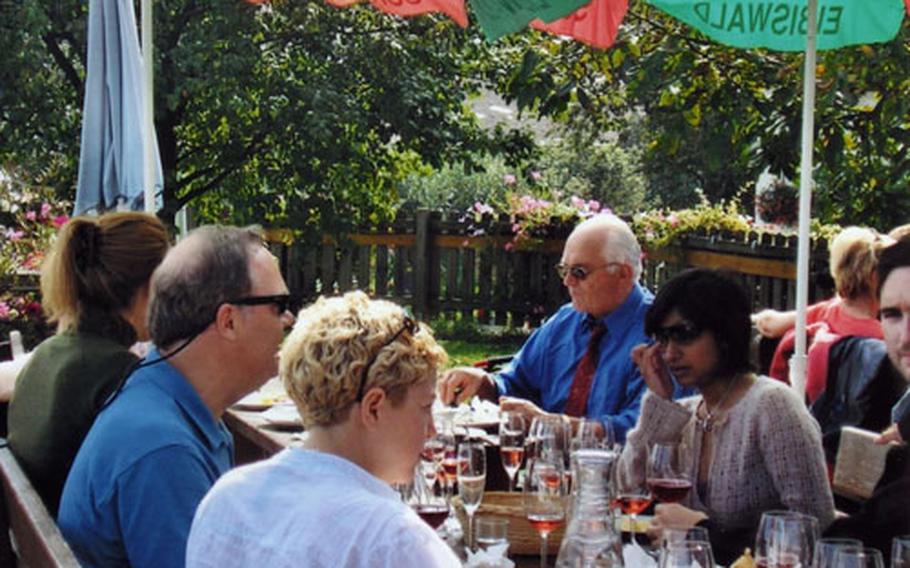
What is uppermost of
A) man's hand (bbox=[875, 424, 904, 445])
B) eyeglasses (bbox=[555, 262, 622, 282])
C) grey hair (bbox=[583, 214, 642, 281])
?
grey hair (bbox=[583, 214, 642, 281])

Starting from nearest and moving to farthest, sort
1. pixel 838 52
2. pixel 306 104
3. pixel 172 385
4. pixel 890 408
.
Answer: pixel 172 385
pixel 890 408
pixel 838 52
pixel 306 104

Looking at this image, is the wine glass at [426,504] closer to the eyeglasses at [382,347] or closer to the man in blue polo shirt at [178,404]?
the man in blue polo shirt at [178,404]

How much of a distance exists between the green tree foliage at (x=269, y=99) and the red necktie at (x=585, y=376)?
18.4 ft

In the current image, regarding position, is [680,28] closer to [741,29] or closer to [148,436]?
[741,29]

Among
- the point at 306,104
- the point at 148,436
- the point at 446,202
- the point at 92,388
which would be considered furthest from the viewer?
the point at 446,202

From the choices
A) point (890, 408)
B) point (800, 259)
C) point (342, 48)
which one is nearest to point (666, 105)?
point (800, 259)

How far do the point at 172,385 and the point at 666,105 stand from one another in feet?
18.2

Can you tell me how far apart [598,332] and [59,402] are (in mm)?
2326

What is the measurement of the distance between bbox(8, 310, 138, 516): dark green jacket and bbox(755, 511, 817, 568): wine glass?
1663mm

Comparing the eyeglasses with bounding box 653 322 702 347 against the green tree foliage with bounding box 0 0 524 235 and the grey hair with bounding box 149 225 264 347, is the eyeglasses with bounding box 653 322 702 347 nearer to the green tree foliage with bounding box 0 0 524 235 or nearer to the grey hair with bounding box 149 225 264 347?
the grey hair with bounding box 149 225 264 347

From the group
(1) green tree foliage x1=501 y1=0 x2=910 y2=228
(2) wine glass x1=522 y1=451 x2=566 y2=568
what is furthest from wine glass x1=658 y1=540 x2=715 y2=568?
(1) green tree foliage x1=501 y1=0 x2=910 y2=228

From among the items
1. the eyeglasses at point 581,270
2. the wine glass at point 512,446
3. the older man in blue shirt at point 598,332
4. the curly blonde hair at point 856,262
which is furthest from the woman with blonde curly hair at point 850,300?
the wine glass at point 512,446

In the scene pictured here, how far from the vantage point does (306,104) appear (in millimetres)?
10180

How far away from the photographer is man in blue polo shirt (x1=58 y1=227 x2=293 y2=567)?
2354 millimetres
